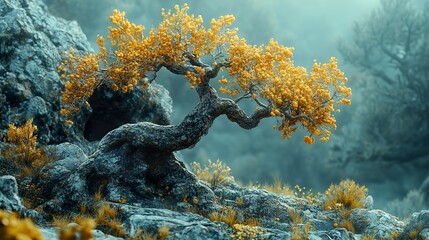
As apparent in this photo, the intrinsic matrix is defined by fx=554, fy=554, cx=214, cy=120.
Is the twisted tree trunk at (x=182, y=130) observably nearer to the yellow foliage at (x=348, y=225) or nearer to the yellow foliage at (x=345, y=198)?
the yellow foliage at (x=345, y=198)

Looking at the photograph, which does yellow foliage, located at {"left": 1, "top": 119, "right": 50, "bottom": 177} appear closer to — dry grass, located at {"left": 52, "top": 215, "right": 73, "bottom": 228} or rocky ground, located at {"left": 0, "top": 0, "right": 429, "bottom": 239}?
rocky ground, located at {"left": 0, "top": 0, "right": 429, "bottom": 239}

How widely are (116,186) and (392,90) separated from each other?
96.5ft

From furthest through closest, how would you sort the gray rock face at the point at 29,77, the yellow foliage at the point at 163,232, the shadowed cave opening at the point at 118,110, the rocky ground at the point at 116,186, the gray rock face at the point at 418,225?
the shadowed cave opening at the point at 118,110
the gray rock face at the point at 29,77
the gray rock face at the point at 418,225
the rocky ground at the point at 116,186
the yellow foliage at the point at 163,232

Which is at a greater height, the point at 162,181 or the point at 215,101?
the point at 215,101

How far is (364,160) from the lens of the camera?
126 feet

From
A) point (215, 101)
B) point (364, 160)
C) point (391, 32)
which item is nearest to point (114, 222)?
point (215, 101)

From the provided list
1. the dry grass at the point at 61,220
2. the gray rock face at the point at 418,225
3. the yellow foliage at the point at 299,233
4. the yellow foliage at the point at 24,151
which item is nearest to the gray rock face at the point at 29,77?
the yellow foliage at the point at 24,151

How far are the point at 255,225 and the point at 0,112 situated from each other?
8.17 metres

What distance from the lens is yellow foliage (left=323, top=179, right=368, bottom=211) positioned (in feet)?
47.3

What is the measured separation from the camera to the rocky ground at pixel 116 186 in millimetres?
11445

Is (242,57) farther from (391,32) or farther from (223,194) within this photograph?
(391,32)

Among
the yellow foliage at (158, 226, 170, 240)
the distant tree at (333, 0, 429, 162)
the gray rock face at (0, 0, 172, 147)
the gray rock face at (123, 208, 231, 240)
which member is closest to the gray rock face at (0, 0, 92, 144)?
the gray rock face at (0, 0, 172, 147)

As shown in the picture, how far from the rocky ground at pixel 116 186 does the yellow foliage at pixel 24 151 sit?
290mm

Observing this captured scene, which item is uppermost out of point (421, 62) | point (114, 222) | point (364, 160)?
point (421, 62)
